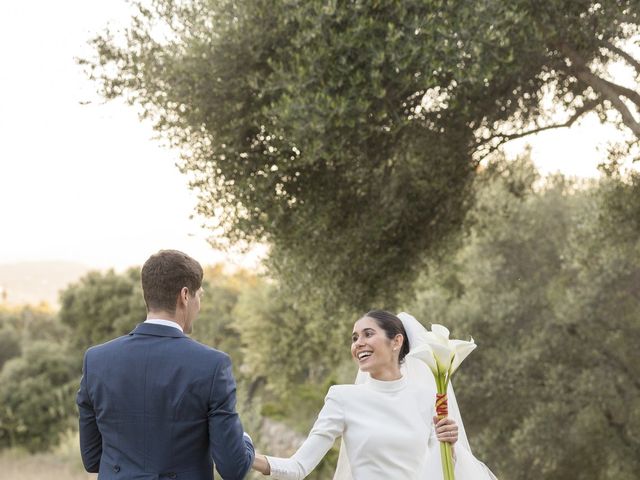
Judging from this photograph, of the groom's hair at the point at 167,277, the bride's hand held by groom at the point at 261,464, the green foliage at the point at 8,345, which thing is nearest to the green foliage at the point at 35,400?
the green foliage at the point at 8,345

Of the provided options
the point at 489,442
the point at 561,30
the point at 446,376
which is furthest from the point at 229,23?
the point at 489,442

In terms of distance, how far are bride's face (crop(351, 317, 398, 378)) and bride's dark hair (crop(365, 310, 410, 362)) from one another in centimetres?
3

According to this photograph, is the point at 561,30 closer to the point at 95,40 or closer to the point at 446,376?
the point at 95,40

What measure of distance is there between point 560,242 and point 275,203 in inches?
476

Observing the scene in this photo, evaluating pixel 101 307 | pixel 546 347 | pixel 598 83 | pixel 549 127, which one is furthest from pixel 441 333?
pixel 101 307

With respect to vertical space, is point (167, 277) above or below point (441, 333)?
above

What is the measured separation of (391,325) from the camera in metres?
5.46

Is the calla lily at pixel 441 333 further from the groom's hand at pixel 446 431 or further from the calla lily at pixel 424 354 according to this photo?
the groom's hand at pixel 446 431

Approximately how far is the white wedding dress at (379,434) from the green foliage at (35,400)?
26820 millimetres

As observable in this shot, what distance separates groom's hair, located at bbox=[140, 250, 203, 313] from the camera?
418cm

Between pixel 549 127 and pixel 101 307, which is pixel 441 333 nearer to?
pixel 549 127

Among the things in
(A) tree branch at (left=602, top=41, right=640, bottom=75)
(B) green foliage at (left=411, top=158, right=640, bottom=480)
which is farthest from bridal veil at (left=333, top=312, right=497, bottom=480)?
(B) green foliage at (left=411, top=158, right=640, bottom=480)

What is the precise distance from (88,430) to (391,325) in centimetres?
194

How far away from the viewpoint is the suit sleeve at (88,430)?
433 centimetres
